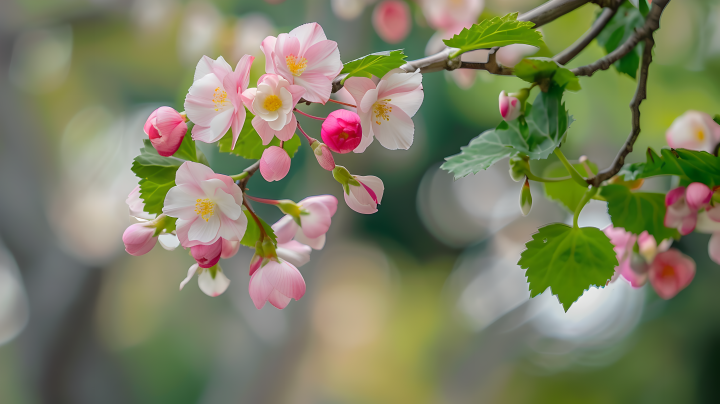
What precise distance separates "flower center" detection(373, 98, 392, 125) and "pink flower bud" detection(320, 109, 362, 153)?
26 millimetres

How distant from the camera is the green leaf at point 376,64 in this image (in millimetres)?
255

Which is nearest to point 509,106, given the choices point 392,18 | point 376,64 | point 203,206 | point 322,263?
point 376,64

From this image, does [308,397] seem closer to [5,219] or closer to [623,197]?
[5,219]

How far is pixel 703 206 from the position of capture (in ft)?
1.21

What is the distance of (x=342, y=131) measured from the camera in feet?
0.79

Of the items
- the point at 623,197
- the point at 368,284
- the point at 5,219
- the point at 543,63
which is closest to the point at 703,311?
the point at 368,284

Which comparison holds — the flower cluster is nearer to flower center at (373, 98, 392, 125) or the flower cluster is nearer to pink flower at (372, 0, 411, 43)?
flower center at (373, 98, 392, 125)

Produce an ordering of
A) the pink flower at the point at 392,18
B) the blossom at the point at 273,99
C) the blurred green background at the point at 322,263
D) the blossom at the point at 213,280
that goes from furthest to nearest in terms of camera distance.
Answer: the blurred green background at the point at 322,263 < the pink flower at the point at 392,18 < the blossom at the point at 213,280 < the blossom at the point at 273,99

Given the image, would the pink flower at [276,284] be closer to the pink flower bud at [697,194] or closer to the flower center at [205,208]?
the flower center at [205,208]

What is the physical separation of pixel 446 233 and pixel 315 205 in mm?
1798

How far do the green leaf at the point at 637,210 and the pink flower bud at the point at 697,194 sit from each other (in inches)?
1.2

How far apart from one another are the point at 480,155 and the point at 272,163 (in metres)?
0.19

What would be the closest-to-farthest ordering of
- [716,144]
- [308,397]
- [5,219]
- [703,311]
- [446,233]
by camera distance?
[716,144], [703,311], [5,219], [308,397], [446,233]

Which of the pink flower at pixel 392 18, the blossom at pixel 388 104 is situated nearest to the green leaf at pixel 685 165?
the blossom at pixel 388 104
